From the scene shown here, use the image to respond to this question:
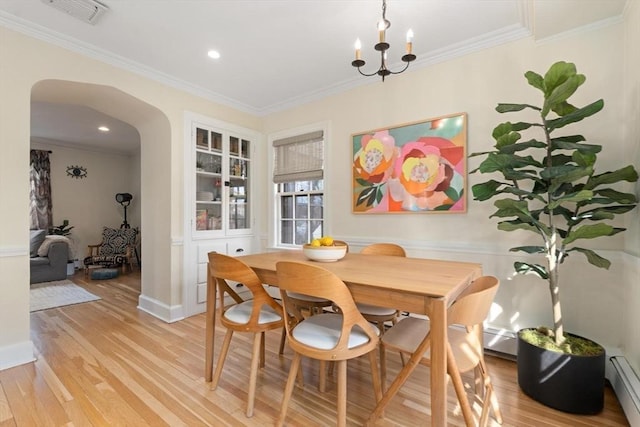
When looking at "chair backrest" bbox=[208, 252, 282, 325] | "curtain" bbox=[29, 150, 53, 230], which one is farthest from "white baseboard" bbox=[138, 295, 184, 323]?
"curtain" bbox=[29, 150, 53, 230]

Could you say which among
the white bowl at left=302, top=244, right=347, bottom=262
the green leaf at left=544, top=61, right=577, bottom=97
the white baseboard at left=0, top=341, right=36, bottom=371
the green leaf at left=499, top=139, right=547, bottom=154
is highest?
the green leaf at left=544, top=61, right=577, bottom=97

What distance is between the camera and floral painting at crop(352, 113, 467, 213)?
2.62 metres

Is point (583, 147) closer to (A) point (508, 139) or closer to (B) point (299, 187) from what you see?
(A) point (508, 139)

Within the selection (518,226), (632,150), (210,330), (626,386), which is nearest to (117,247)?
(210,330)

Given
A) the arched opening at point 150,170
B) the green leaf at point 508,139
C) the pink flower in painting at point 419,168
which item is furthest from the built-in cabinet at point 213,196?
the green leaf at point 508,139

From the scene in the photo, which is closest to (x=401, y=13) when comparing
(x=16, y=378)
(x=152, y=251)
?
(x=152, y=251)

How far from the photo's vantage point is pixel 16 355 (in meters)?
2.21

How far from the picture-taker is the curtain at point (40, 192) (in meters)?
5.49

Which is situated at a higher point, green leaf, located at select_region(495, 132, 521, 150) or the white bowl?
green leaf, located at select_region(495, 132, 521, 150)

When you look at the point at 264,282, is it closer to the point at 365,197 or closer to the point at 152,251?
the point at 365,197

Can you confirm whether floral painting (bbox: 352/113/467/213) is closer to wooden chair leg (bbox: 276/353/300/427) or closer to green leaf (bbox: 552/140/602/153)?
green leaf (bbox: 552/140/602/153)

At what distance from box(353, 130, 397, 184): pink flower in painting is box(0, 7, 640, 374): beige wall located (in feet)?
0.43

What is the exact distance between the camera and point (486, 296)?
1301 millimetres

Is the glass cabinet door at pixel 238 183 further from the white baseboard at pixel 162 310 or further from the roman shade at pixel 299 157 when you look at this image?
the white baseboard at pixel 162 310
